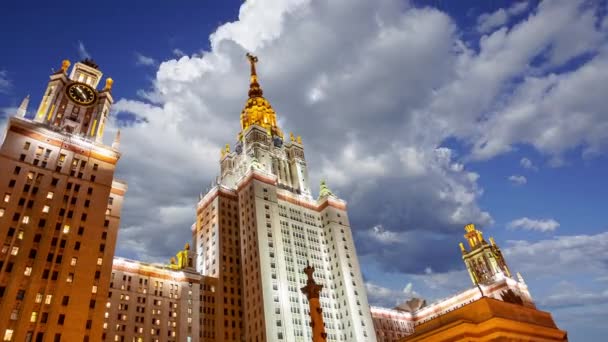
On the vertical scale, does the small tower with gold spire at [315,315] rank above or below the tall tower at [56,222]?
below

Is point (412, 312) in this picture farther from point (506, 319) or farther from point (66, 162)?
point (66, 162)

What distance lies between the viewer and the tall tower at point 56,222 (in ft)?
178

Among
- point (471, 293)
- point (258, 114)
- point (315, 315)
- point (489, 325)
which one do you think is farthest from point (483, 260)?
point (315, 315)

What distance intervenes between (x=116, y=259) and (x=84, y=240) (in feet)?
83.2

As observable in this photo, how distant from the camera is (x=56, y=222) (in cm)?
6200

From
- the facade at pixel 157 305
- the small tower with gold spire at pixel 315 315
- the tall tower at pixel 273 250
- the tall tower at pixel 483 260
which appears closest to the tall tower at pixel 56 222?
the facade at pixel 157 305

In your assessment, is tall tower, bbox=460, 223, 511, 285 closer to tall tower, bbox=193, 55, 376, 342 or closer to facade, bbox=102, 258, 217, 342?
tall tower, bbox=193, 55, 376, 342

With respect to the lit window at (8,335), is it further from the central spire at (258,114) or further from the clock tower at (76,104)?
the central spire at (258,114)

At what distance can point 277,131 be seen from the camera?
476 ft

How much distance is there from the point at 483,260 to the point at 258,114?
9240 centimetres

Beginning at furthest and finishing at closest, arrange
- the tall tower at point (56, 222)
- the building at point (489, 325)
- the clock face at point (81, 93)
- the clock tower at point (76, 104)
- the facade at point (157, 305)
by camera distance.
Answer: the clock face at point (81, 93) → the facade at point (157, 305) → the clock tower at point (76, 104) → the tall tower at point (56, 222) → the building at point (489, 325)

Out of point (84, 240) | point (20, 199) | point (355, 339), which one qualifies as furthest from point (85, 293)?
point (355, 339)

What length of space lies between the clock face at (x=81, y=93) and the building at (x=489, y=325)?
7272cm

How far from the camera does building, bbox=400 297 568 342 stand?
133 feet
